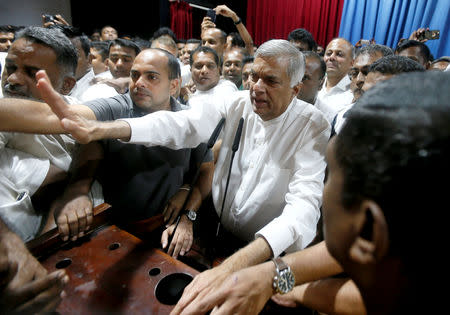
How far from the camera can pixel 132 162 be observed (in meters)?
1.43

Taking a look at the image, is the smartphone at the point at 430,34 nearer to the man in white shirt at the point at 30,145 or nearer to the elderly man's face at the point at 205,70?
the elderly man's face at the point at 205,70

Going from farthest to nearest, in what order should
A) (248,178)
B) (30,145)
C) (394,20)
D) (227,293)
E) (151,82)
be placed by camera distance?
1. (394,20)
2. (151,82)
3. (248,178)
4. (30,145)
5. (227,293)

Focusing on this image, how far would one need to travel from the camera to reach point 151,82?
1674mm

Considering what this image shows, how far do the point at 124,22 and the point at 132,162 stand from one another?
8265mm

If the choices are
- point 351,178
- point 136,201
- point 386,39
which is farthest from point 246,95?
point 386,39

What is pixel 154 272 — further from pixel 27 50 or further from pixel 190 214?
pixel 27 50

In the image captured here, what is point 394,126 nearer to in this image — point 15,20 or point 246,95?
point 246,95

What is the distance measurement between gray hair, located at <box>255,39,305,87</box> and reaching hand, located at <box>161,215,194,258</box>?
984 mm

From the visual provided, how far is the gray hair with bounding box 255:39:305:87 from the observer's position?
4.73 feet

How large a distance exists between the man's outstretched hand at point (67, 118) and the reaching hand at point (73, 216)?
0.29 metres

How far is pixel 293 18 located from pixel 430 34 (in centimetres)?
440

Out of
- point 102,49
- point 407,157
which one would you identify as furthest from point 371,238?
point 102,49

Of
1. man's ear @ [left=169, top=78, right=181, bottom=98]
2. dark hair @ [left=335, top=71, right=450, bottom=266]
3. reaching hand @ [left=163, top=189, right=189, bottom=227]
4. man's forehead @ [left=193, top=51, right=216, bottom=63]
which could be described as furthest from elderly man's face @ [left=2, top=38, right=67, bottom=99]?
man's forehead @ [left=193, top=51, right=216, bottom=63]

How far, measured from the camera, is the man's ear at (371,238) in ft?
1.35
